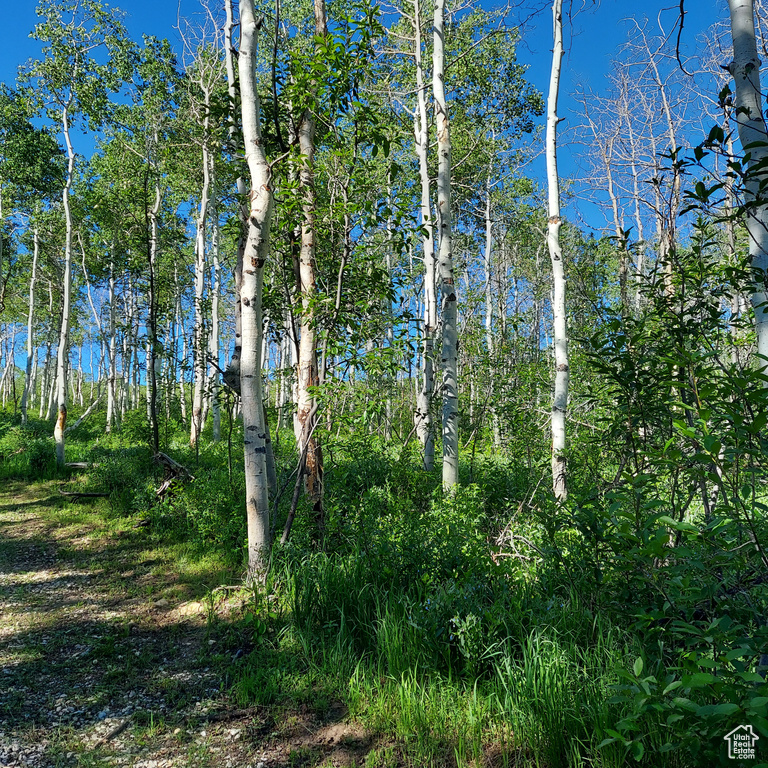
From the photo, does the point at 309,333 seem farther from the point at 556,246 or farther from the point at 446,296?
the point at 556,246

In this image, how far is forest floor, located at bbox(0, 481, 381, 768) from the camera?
273 centimetres

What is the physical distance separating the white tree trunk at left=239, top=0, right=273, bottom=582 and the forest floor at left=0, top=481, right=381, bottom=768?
2.45ft

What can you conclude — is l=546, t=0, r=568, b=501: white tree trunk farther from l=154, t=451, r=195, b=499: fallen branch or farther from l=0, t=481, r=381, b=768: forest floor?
l=154, t=451, r=195, b=499: fallen branch

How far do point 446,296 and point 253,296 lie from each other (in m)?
3.48

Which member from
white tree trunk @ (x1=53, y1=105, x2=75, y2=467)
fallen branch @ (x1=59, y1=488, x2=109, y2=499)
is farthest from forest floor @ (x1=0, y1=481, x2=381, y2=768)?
white tree trunk @ (x1=53, y1=105, x2=75, y2=467)

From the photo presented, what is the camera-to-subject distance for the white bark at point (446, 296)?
22.6 feet

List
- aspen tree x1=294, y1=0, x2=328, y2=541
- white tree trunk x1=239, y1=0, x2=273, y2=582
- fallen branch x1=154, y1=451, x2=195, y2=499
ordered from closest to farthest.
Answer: white tree trunk x1=239, y1=0, x2=273, y2=582 < aspen tree x1=294, y1=0, x2=328, y2=541 < fallen branch x1=154, y1=451, x2=195, y2=499

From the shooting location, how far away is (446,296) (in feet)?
23.5

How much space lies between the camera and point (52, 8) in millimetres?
12414

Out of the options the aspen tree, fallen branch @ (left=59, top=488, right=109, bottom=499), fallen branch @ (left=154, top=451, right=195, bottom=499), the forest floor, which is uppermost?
the aspen tree

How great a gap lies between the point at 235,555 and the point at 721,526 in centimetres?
522

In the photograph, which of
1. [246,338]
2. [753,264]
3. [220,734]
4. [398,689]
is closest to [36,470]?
[246,338]

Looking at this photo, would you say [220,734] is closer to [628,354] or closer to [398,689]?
[398,689]

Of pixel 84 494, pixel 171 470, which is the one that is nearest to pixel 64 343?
pixel 84 494
